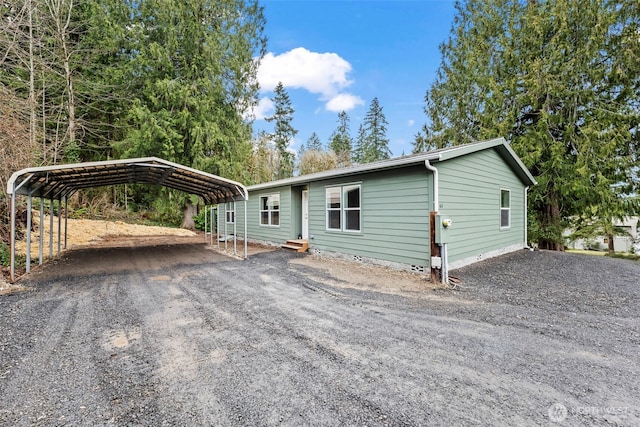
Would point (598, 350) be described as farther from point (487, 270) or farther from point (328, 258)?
point (328, 258)

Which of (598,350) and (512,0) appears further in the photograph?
(512,0)

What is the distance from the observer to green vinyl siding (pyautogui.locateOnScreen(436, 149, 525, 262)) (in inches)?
263

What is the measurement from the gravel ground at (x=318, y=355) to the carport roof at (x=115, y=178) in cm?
227

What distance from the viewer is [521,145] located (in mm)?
10914

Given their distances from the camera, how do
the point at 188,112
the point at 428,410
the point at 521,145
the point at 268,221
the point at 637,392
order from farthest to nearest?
the point at 188,112 < the point at 268,221 < the point at 521,145 < the point at 637,392 < the point at 428,410

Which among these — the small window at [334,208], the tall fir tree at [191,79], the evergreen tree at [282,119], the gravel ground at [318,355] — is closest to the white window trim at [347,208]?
the small window at [334,208]

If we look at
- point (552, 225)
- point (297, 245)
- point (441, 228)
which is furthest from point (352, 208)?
point (552, 225)

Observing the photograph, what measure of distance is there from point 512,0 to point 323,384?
58.0 feet

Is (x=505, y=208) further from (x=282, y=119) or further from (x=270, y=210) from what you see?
(x=282, y=119)

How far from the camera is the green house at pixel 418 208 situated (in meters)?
6.24

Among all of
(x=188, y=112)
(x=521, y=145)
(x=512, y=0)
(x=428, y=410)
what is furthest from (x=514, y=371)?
(x=512, y=0)

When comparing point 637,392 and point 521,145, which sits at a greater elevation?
point 521,145

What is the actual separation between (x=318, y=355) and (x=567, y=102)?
13437 mm

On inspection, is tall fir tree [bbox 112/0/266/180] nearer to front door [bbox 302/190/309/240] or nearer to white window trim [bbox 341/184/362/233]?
front door [bbox 302/190/309/240]
